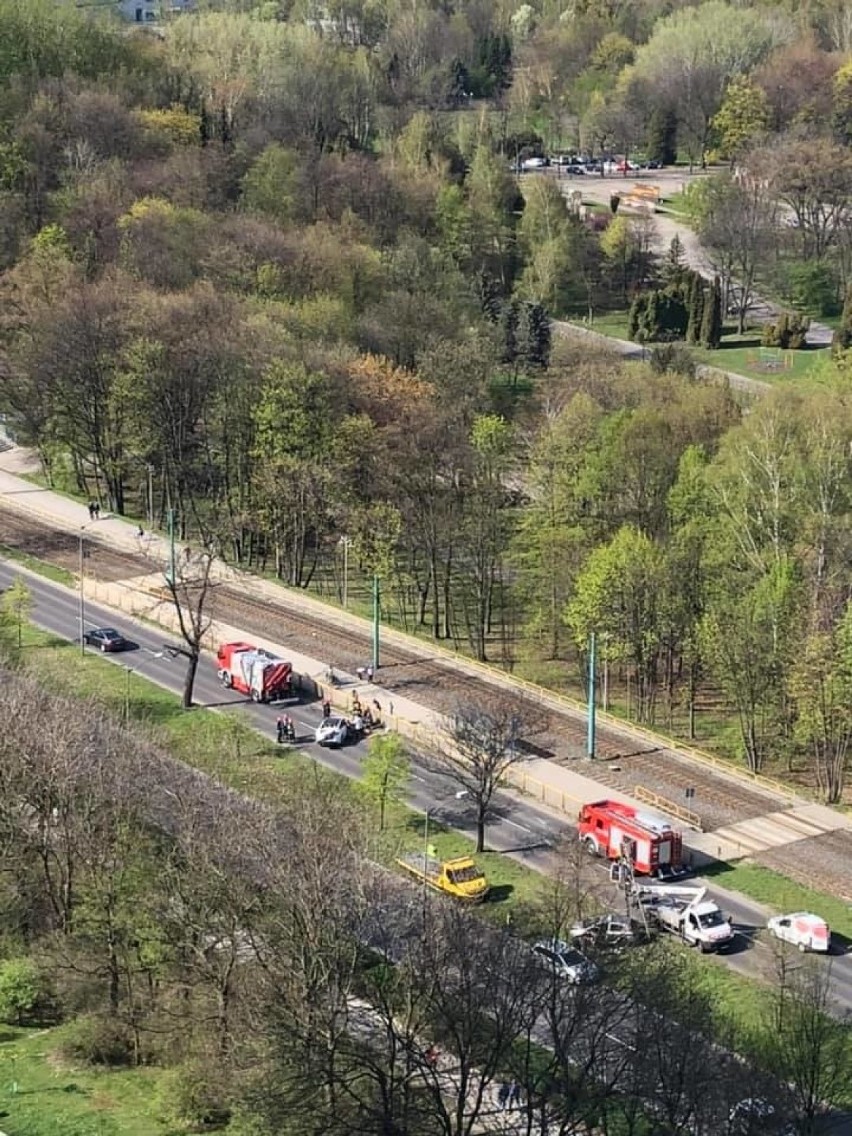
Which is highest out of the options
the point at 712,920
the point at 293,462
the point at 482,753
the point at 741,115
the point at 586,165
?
the point at 741,115

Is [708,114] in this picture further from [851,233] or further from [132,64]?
[132,64]

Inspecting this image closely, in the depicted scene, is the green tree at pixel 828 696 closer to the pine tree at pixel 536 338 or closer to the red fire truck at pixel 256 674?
the red fire truck at pixel 256 674

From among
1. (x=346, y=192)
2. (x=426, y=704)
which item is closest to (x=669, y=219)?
(x=346, y=192)

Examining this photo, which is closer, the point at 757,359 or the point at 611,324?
the point at 757,359

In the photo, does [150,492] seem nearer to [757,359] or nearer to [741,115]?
[757,359]

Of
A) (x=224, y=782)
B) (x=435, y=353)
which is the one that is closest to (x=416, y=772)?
(x=224, y=782)

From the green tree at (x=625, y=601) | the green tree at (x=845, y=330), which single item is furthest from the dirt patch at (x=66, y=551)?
the green tree at (x=845, y=330)
